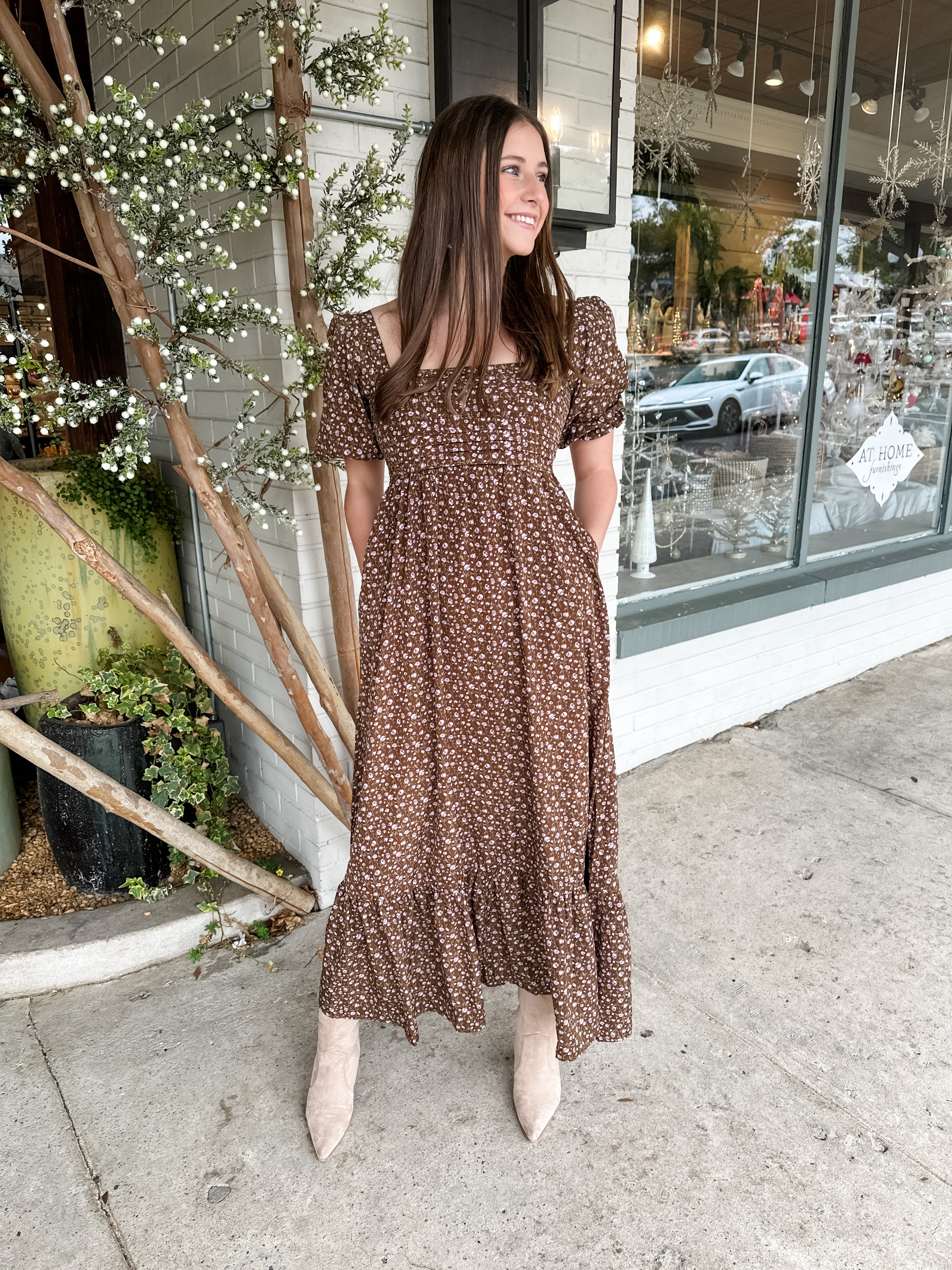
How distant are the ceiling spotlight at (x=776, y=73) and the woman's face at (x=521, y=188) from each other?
96.9 inches

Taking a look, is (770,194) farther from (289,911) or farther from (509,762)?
(289,911)

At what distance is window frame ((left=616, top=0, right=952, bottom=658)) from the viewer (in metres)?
3.19

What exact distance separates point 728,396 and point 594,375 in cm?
212

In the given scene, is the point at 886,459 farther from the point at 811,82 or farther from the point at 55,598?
the point at 55,598

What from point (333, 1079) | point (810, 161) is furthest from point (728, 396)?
point (333, 1079)

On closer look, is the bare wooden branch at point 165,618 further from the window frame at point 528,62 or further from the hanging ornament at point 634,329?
the hanging ornament at point 634,329

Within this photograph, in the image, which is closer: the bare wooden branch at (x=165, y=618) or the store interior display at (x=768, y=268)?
the bare wooden branch at (x=165, y=618)

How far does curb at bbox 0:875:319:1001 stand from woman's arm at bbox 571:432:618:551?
137cm

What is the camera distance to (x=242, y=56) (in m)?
1.99

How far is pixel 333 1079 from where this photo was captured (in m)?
1.76

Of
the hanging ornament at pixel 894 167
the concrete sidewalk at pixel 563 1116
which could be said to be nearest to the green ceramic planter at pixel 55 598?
the concrete sidewalk at pixel 563 1116

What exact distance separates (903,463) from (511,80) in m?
3.15

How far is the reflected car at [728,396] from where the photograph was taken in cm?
337

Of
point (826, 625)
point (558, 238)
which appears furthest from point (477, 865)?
point (826, 625)
